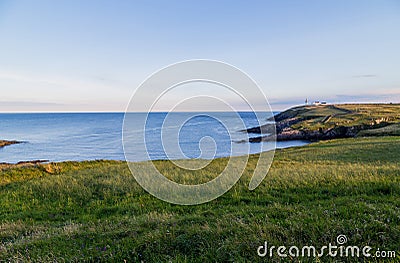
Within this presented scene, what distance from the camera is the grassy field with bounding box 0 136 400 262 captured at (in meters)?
4.63

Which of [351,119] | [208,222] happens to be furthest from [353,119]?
[208,222]

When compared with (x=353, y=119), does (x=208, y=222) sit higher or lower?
lower

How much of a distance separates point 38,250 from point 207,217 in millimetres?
3924

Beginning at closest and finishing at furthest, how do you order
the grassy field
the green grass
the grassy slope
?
the grassy field
the green grass
the grassy slope

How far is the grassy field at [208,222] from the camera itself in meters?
4.63

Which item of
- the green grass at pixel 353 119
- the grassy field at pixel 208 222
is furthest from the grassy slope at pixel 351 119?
the grassy field at pixel 208 222

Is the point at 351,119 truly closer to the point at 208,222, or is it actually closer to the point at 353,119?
the point at 353,119

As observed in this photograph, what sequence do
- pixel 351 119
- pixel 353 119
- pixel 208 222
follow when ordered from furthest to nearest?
pixel 351 119 → pixel 353 119 → pixel 208 222

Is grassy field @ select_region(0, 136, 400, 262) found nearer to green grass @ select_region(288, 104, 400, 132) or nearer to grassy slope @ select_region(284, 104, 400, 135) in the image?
green grass @ select_region(288, 104, 400, 132)

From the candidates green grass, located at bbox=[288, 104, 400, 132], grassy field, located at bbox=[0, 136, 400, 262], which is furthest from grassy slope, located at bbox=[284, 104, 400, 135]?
grassy field, located at bbox=[0, 136, 400, 262]

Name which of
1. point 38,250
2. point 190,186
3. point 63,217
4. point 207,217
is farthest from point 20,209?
point 207,217

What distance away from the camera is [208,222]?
627cm

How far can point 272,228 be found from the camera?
5098 mm

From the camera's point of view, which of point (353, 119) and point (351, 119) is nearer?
point (353, 119)
